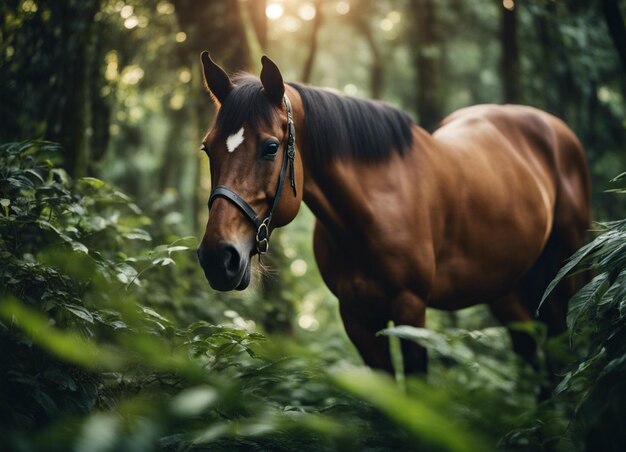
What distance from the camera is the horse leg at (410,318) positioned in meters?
3.23

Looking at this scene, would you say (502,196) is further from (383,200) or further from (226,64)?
(226,64)

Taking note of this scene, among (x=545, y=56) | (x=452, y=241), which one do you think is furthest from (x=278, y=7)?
(x=452, y=241)

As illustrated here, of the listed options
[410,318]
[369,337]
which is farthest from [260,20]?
[410,318]

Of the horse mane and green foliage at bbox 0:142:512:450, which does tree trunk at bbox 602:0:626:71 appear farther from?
green foliage at bbox 0:142:512:450

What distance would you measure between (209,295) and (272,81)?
3239mm

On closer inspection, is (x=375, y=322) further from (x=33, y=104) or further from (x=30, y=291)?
(x=33, y=104)

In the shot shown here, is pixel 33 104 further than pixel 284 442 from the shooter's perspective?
Yes

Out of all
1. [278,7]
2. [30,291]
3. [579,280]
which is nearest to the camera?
[30,291]

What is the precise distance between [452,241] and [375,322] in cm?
77

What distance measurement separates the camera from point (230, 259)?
2518mm

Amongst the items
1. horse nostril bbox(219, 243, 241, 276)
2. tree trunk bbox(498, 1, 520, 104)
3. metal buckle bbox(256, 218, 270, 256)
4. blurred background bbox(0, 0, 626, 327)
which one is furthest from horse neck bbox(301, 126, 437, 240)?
tree trunk bbox(498, 1, 520, 104)

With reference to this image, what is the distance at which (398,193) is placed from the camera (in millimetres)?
3348

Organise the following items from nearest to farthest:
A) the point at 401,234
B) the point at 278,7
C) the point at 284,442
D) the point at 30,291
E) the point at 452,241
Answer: the point at 284,442 → the point at 30,291 → the point at 401,234 → the point at 452,241 → the point at 278,7

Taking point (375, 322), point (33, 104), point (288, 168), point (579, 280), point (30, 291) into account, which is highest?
point (33, 104)
